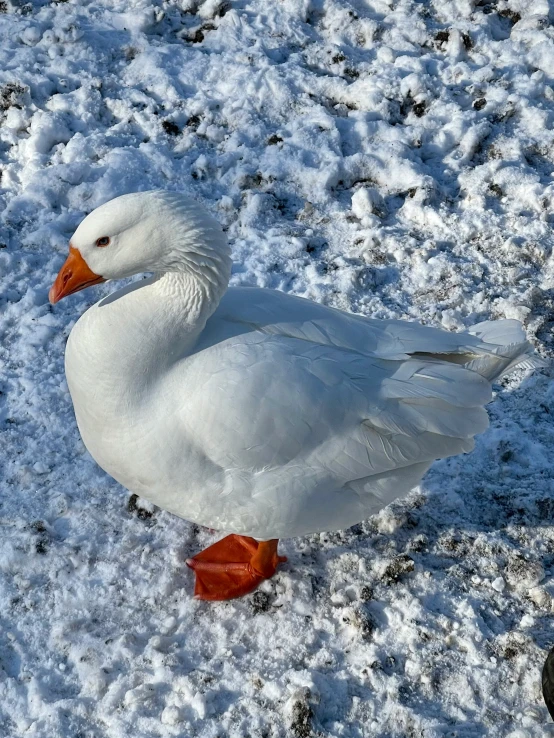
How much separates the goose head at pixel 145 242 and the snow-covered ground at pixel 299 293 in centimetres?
122

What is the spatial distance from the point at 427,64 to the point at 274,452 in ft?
11.8

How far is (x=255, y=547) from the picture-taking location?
3486 mm

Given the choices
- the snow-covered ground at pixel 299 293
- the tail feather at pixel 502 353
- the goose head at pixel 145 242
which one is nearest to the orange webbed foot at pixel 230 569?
the snow-covered ground at pixel 299 293

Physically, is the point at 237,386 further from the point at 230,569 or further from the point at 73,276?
the point at 230,569

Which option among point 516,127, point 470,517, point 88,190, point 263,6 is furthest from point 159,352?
point 263,6

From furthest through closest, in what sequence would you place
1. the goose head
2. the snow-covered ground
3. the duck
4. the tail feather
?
the tail feather → the snow-covered ground → the duck → the goose head

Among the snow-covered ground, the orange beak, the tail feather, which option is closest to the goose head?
the orange beak

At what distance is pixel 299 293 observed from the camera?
13.9 ft

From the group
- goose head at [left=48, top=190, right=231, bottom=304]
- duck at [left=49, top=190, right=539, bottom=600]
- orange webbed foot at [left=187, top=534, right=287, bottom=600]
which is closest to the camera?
goose head at [left=48, top=190, right=231, bottom=304]

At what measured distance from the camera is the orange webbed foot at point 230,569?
3191mm

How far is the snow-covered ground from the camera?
9.55 feet

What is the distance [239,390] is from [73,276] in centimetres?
71

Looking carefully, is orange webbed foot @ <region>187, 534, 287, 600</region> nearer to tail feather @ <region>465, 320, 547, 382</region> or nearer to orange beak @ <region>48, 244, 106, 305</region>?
tail feather @ <region>465, 320, 547, 382</region>

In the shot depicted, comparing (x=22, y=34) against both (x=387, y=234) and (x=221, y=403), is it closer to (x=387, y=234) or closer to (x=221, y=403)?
(x=387, y=234)
